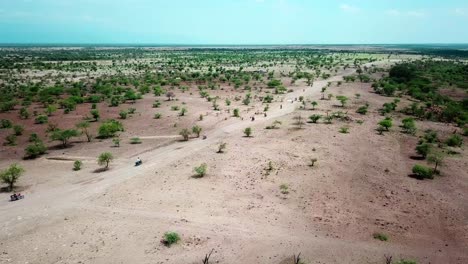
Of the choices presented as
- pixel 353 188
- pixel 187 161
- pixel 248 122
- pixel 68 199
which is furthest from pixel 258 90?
pixel 68 199

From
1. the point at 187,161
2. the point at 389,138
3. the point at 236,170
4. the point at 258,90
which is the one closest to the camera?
the point at 236,170

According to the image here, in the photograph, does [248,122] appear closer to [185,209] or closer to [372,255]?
[185,209]

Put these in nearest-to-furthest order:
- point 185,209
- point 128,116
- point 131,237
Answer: point 131,237 → point 185,209 → point 128,116

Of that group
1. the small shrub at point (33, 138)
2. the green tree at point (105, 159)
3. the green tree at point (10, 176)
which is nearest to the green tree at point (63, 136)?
the small shrub at point (33, 138)

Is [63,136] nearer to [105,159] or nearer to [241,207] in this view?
[105,159]

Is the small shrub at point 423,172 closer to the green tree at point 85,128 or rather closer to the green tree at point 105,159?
the green tree at point 105,159

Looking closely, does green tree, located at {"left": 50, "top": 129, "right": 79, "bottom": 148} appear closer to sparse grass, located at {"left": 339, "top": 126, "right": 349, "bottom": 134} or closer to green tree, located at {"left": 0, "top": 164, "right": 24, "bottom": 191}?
green tree, located at {"left": 0, "top": 164, "right": 24, "bottom": 191}
